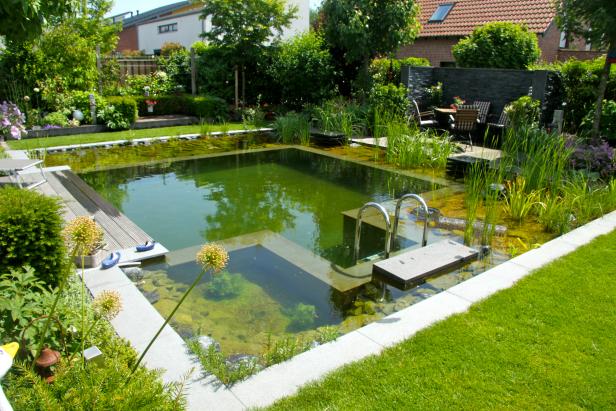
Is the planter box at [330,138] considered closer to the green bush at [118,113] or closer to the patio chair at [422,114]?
the patio chair at [422,114]

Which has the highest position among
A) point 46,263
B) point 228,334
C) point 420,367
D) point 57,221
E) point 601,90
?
point 601,90

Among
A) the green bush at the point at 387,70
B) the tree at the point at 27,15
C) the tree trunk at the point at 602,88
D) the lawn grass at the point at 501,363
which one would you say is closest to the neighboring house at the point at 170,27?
the green bush at the point at 387,70

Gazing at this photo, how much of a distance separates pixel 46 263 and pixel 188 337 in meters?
1.07

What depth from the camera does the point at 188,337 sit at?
348 cm

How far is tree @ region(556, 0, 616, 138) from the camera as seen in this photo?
22.6ft

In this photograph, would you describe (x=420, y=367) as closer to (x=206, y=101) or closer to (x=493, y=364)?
(x=493, y=364)

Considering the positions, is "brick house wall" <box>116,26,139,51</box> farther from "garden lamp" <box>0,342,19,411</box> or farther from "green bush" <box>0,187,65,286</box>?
"garden lamp" <box>0,342,19,411</box>

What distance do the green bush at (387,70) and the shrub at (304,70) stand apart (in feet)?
3.91

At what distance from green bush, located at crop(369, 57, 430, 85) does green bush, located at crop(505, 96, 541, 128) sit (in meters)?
3.82

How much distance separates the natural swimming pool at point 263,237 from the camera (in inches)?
153

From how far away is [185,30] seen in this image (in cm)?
2602

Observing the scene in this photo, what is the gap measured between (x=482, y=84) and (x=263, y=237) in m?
8.21

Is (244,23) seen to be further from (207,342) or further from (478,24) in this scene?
(207,342)

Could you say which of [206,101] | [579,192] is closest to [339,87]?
[206,101]
